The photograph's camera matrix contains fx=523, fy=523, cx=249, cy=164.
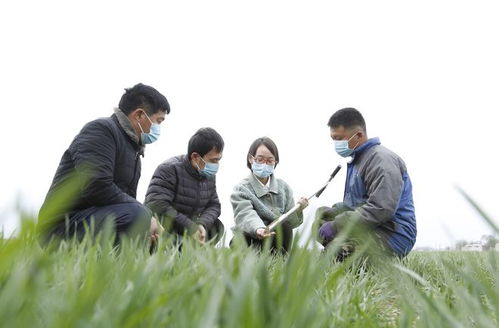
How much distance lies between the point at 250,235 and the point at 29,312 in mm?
4336

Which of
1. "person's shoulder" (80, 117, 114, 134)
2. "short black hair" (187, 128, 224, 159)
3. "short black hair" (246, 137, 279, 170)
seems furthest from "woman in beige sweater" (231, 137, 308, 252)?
"person's shoulder" (80, 117, 114, 134)

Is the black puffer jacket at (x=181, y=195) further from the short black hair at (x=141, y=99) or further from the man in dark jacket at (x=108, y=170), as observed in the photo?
the short black hair at (x=141, y=99)

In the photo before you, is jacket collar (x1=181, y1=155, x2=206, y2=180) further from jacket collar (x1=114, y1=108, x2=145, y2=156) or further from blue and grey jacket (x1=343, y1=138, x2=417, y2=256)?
blue and grey jacket (x1=343, y1=138, x2=417, y2=256)

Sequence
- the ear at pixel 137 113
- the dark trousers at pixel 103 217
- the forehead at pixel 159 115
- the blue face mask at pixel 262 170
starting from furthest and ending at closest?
1. the blue face mask at pixel 262 170
2. the forehead at pixel 159 115
3. the ear at pixel 137 113
4. the dark trousers at pixel 103 217

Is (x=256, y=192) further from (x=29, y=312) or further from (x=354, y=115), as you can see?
(x=29, y=312)

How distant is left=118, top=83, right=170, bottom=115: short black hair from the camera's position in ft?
13.0

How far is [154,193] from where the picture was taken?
4.61 metres

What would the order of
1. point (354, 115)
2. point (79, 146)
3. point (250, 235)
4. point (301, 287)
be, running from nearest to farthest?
point (301, 287)
point (79, 146)
point (354, 115)
point (250, 235)

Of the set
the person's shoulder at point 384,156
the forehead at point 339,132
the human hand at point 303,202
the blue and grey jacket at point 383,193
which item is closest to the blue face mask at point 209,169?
the human hand at point 303,202

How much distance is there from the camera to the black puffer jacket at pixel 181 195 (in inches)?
180

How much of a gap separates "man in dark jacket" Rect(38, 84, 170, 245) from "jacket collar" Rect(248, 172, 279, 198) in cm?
152

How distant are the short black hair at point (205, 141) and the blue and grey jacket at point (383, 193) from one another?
3.96 feet

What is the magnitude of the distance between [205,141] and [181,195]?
0.54 m

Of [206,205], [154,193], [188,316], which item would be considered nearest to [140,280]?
[188,316]
